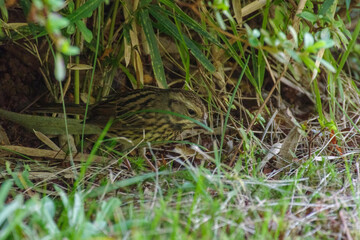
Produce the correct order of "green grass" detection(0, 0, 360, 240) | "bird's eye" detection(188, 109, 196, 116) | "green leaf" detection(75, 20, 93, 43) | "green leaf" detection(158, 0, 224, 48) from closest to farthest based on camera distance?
"green grass" detection(0, 0, 360, 240), "green leaf" detection(75, 20, 93, 43), "green leaf" detection(158, 0, 224, 48), "bird's eye" detection(188, 109, 196, 116)

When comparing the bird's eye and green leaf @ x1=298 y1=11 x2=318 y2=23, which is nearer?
green leaf @ x1=298 y1=11 x2=318 y2=23

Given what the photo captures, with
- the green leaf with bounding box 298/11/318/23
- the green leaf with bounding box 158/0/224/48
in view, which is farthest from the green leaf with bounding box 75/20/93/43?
the green leaf with bounding box 298/11/318/23

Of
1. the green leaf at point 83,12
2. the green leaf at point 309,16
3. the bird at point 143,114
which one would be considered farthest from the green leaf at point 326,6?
the green leaf at point 83,12

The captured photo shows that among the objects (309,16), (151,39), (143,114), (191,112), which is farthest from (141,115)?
(309,16)

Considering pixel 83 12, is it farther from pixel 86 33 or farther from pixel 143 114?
pixel 143 114

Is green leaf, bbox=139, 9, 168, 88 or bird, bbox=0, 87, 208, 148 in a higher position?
green leaf, bbox=139, 9, 168, 88

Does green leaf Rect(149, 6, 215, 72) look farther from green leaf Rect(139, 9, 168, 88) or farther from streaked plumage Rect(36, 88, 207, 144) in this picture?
streaked plumage Rect(36, 88, 207, 144)

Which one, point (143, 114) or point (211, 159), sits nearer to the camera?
point (211, 159)

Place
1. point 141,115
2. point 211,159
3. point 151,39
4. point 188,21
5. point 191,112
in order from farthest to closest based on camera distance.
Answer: point 141,115 → point 191,112 → point 151,39 → point 188,21 → point 211,159

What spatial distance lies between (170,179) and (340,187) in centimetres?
85

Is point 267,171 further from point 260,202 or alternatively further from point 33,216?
point 33,216

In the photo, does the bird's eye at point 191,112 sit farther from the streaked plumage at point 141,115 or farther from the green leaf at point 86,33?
the green leaf at point 86,33

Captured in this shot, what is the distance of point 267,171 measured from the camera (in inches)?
137

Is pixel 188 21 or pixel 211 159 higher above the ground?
pixel 188 21
